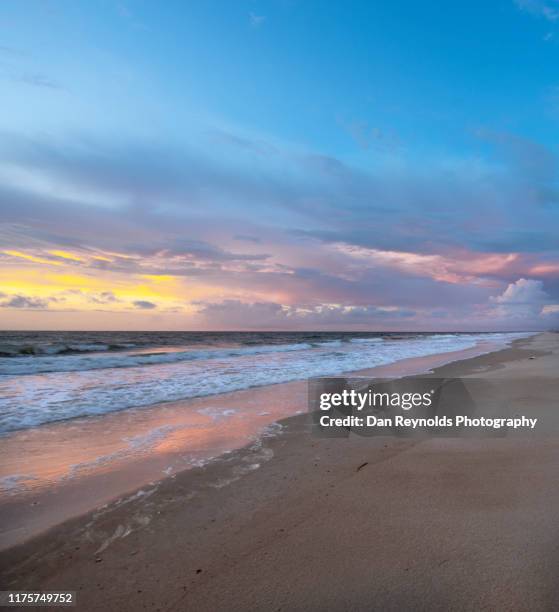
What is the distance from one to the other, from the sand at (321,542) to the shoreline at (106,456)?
1.03 ft

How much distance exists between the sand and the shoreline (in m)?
0.31

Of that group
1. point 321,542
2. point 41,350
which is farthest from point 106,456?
point 41,350

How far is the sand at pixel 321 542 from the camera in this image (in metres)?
2.53

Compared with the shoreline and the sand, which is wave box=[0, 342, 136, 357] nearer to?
the shoreline

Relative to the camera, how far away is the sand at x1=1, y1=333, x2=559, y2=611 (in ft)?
8.31

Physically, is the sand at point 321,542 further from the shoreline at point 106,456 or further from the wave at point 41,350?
the wave at point 41,350

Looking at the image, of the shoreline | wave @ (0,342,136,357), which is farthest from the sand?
wave @ (0,342,136,357)

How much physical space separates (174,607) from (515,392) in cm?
998

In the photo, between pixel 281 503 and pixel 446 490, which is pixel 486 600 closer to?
pixel 446 490

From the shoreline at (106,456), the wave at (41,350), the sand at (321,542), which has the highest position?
the sand at (321,542)

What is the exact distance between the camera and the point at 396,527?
3287 millimetres

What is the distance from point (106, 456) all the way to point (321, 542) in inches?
151

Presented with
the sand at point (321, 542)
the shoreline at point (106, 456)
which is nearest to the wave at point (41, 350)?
the shoreline at point (106, 456)

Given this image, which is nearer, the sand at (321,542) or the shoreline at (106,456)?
the sand at (321,542)
